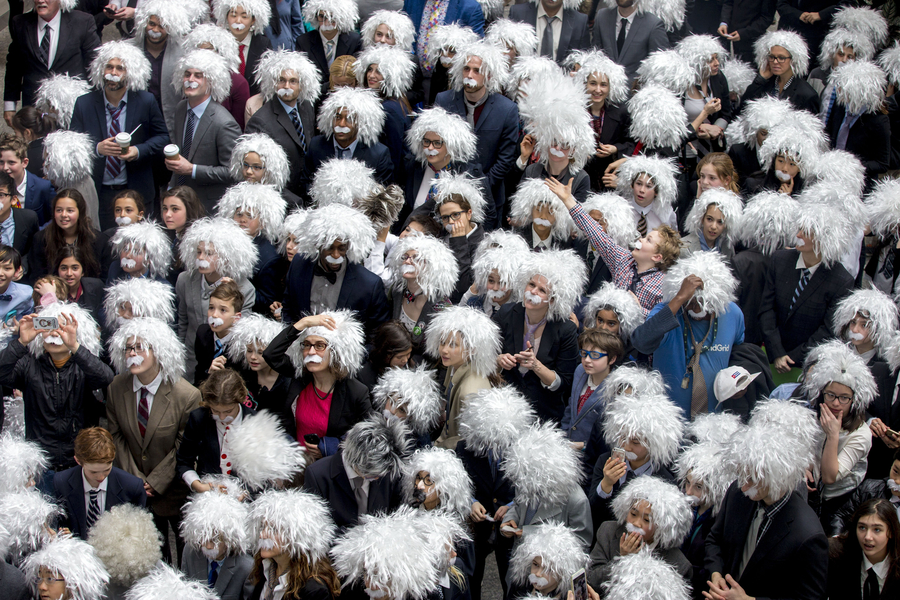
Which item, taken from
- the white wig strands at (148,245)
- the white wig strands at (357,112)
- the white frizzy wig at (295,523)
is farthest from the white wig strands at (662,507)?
the white wig strands at (357,112)

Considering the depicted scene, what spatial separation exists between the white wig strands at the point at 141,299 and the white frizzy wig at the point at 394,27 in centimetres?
356

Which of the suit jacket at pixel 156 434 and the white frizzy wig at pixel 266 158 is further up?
the white frizzy wig at pixel 266 158

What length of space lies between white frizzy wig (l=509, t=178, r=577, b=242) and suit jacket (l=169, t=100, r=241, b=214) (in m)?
2.62

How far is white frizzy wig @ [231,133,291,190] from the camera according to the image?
25.4ft

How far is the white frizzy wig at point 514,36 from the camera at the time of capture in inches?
352

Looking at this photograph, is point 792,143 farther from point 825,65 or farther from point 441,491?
point 441,491

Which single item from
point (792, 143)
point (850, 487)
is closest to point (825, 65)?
point (792, 143)

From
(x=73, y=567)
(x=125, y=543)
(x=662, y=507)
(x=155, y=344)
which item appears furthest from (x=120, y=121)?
(x=662, y=507)

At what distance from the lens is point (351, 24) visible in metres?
9.27

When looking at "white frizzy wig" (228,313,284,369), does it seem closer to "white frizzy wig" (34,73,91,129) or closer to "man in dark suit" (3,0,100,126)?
"white frizzy wig" (34,73,91,129)

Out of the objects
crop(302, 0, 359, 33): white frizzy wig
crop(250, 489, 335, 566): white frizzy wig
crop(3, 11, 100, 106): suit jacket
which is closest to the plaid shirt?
crop(250, 489, 335, 566): white frizzy wig

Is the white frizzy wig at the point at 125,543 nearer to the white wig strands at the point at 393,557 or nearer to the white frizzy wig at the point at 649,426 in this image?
the white wig strands at the point at 393,557

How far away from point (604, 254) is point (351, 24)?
415 cm

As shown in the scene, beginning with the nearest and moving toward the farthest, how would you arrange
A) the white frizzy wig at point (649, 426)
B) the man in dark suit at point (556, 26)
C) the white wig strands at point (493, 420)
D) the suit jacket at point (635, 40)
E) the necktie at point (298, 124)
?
the white frizzy wig at point (649, 426)
the white wig strands at point (493, 420)
the necktie at point (298, 124)
the suit jacket at point (635, 40)
the man in dark suit at point (556, 26)
